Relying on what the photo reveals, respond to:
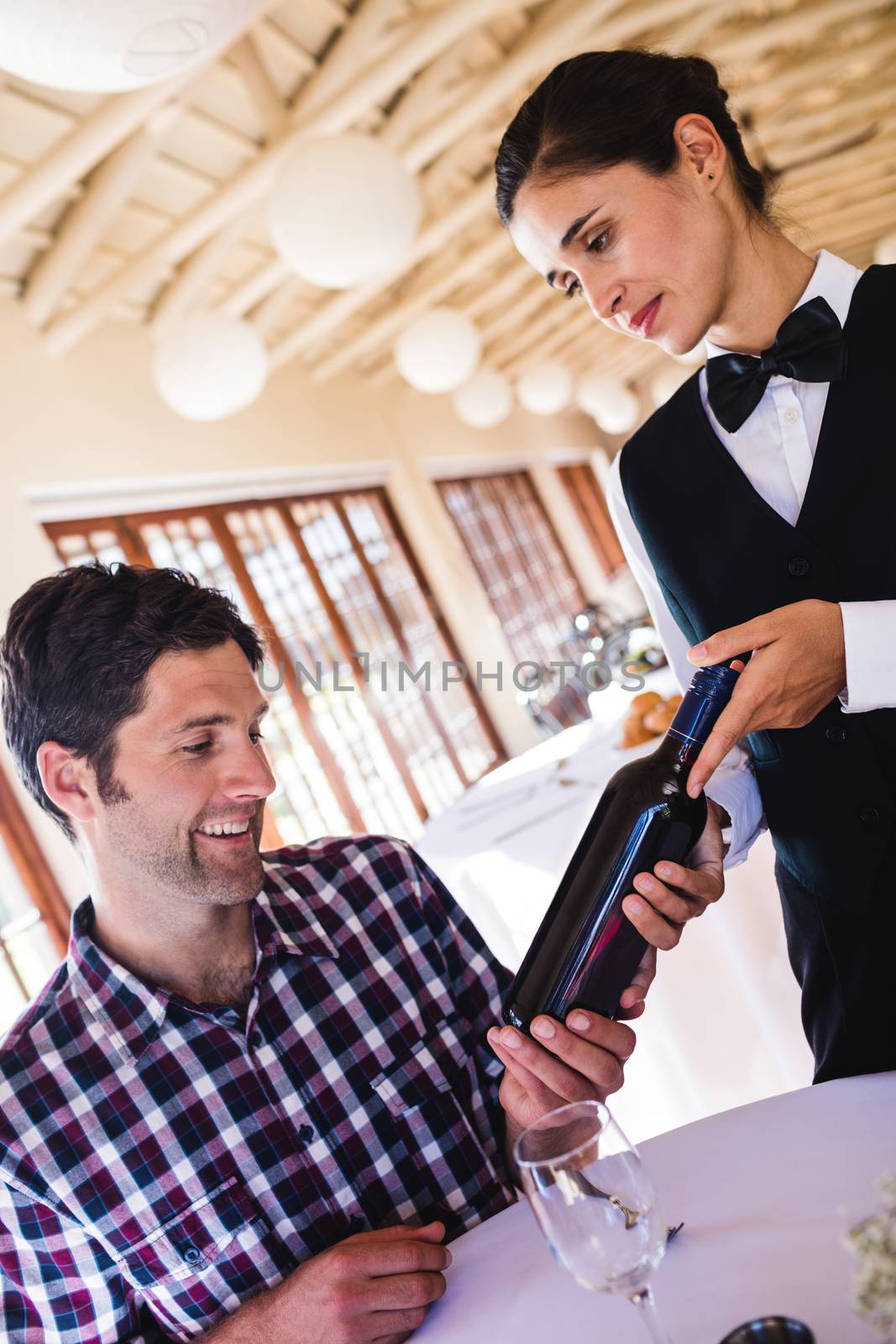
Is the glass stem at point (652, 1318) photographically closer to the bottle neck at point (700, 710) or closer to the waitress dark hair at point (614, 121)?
the bottle neck at point (700, 710)

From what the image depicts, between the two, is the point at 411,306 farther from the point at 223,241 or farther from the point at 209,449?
the point at 223,241

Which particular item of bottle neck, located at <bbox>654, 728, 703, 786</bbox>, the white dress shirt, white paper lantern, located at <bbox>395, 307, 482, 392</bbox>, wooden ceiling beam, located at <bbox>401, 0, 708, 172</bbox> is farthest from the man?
wooden ceiling beam, located at <bbox>401, 0, 708, 172</bbox>

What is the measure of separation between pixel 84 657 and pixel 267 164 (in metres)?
3.29

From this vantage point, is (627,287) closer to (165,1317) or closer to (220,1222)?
(220,1222)

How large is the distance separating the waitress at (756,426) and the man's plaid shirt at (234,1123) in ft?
1.43

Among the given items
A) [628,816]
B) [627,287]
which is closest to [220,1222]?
[628,816]

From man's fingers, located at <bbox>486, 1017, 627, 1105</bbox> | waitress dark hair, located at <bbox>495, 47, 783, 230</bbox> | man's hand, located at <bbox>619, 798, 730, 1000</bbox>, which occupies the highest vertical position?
waitress dark hair, located at <bbox>495, 47, 783, 230</bbox>

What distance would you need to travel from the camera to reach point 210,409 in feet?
11.9

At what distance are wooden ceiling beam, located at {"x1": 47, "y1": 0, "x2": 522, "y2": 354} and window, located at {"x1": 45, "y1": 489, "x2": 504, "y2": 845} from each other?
90 centimetres

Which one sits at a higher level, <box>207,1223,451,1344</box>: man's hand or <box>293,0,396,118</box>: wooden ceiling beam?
<box>293,0,396,118</box>: wooden ceiling beam

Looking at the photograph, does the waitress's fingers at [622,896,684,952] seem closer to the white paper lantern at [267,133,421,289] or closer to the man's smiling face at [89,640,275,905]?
the man's smiling face at [89,640,275,905]

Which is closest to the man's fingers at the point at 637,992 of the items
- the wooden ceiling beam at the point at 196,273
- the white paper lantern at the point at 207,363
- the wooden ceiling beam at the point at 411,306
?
the white paper lantern at the point at 207,363

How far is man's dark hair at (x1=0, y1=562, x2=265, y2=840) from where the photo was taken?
130cm

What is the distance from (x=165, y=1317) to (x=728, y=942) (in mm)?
1359
